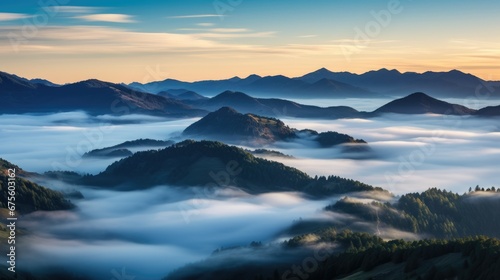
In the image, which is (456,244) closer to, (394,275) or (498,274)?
(394,275)

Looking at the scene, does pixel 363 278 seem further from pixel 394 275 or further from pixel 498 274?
pixel 498 274

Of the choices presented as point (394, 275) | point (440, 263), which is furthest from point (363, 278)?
point (440, 263)

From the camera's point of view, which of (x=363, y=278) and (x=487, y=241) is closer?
(x=487, y=241)

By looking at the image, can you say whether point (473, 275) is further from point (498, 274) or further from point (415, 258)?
point (415, 258)

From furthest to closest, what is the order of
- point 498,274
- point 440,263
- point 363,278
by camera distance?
1. point 363,278
2. point 440,263
3. point 498,274

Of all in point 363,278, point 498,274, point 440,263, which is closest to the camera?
point 498,274

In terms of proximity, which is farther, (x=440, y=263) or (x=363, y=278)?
(x=363, y=278)

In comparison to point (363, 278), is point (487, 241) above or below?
above

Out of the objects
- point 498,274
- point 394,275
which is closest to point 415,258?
point 394,275

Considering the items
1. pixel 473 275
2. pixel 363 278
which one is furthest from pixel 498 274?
pixel 363 278
